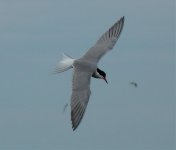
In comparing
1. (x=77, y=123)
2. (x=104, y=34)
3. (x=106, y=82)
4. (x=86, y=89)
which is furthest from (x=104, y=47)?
(x=77, y=123)

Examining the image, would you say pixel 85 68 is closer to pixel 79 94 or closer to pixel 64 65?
pixel 64 65

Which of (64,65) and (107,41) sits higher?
(107,41)

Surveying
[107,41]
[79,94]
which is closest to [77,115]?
[79,94]

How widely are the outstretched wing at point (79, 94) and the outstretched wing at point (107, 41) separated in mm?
1715

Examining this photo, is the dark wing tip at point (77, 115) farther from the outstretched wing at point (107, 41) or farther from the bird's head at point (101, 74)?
the outstretched wing at point (107, 41)

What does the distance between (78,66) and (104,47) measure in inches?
85.3

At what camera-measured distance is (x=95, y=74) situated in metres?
17.5

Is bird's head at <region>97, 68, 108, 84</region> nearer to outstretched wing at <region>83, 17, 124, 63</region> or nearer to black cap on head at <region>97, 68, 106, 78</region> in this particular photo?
black cap on head at <region>97, 68, 106, 78</region>

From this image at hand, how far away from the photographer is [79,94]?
1602 cm

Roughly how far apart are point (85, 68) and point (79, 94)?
4.04 feet

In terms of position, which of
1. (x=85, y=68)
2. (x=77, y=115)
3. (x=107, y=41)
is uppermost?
(x=107, y=41)

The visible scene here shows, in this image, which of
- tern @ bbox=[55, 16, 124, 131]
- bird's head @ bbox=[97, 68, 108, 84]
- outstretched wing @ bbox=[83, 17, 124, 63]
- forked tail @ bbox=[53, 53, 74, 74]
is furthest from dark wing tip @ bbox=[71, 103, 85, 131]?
outstretched wing @ bbox=[83, 17, 124, 63]

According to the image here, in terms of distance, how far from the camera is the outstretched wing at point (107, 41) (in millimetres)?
18573

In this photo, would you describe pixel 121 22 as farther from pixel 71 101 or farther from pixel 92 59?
pixel 71 101
